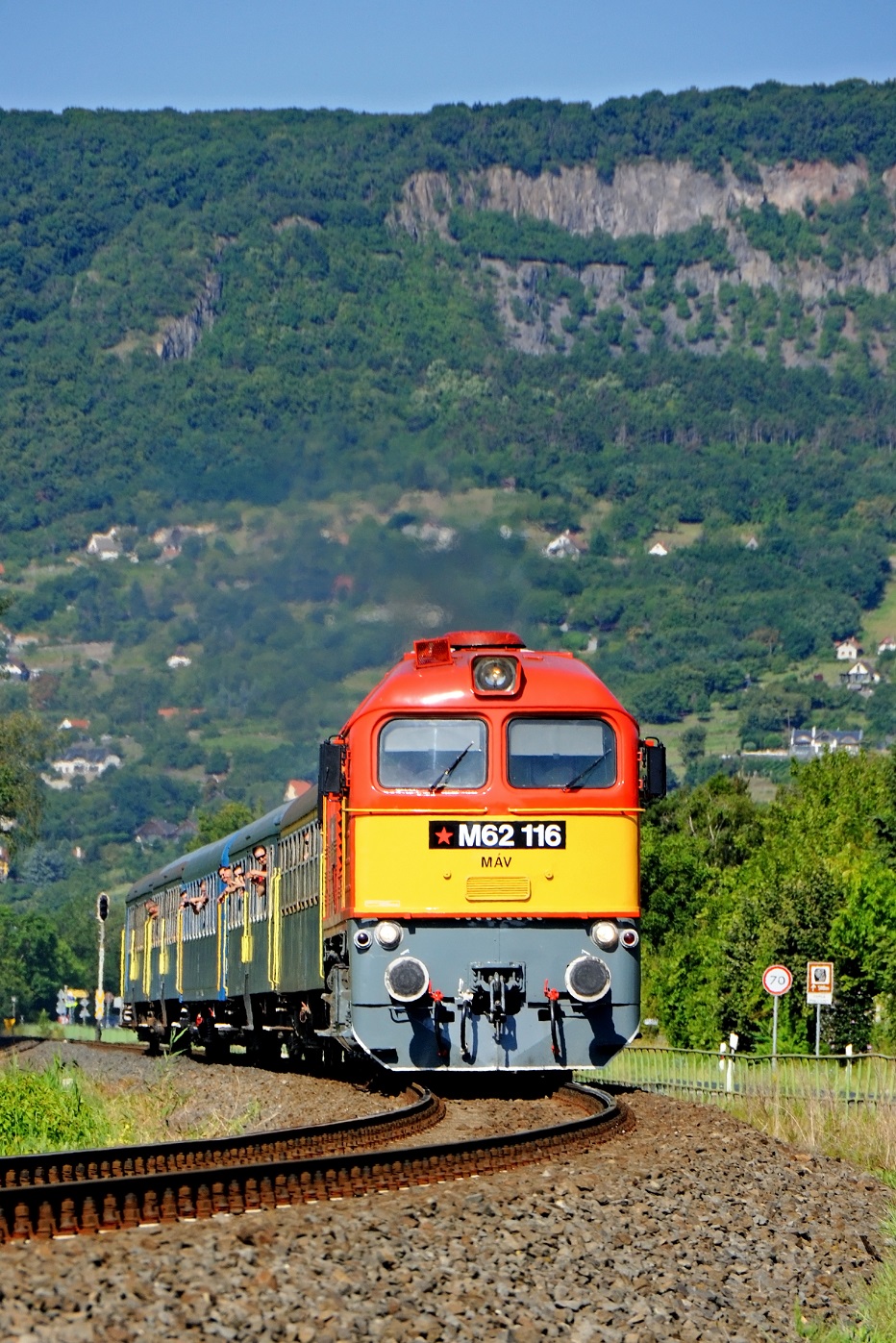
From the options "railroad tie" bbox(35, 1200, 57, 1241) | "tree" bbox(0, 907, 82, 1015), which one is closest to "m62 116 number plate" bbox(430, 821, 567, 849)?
"railroad tie" bbox(35, 1200, 57, 1241)

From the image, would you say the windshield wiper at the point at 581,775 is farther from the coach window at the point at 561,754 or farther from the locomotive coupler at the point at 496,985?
the locomotive coupler at the point at 496,985

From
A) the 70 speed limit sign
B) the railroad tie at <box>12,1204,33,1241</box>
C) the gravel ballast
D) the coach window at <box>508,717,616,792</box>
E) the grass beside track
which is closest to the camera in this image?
the gravel ballast

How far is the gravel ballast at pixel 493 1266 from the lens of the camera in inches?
366

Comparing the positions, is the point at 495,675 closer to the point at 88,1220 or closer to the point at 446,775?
the point at 446,775

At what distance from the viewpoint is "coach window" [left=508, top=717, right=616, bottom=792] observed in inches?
811

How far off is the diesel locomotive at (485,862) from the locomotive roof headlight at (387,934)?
0.06 feet

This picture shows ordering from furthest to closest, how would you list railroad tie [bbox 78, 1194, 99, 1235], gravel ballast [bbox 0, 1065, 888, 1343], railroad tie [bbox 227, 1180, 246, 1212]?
railroad tie [bbox 227, 1180, 246, 1212] < railroad tie [bbox 78, 1194, 99, 1235] < gravel ballast [bbox 0, 1065, 888, 1343]

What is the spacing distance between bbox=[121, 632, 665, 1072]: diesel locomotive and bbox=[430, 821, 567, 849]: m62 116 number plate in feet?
0.04

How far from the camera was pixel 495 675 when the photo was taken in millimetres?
20891

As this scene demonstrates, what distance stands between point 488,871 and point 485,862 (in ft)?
0.30

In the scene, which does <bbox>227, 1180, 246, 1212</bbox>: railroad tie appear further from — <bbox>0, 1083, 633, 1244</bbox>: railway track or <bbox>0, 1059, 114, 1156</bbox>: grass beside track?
<bbox>0, 1059, 114, 1156</bbox>: grass beside track

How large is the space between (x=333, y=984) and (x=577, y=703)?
12.8ft

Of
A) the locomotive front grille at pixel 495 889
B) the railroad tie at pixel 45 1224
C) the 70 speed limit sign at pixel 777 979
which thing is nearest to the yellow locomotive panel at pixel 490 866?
the locomotive front grille at pixel 495 889

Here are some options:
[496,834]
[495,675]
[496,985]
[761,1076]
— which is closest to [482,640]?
[495,675]
